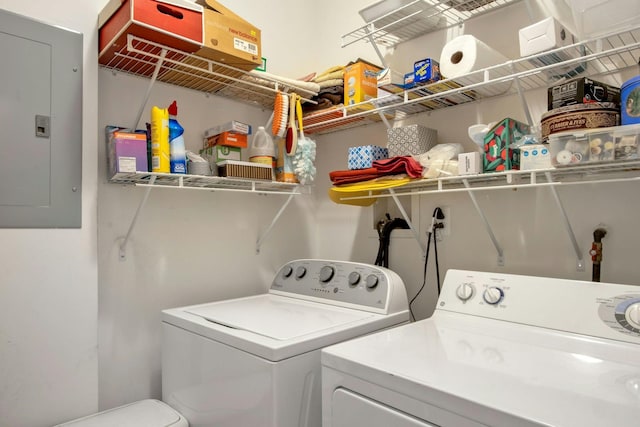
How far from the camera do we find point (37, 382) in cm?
130

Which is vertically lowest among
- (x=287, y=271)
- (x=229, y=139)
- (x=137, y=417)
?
(x=137, y=417)

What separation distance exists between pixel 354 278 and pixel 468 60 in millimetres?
876

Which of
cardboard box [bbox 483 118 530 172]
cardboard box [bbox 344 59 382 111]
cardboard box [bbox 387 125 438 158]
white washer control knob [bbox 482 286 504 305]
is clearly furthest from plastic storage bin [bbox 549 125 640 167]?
cardboard box [bbox 344 59 382 111]

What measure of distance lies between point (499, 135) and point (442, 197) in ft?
1.63

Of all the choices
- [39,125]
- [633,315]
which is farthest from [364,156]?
[39,125]

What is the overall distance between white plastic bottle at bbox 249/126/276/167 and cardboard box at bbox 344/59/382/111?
392mm

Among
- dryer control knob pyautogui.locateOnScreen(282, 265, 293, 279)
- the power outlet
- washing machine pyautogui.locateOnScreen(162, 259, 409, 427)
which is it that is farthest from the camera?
dryer control knob pyautogui.locateOnScreen(282, 265, 293, 279)

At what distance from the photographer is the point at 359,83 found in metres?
1.80

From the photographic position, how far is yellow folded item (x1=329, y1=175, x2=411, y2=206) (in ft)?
5.03

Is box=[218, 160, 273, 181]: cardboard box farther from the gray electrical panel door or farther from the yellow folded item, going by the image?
the gray electrical panel door

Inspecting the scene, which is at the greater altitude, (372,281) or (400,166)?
(400,166)

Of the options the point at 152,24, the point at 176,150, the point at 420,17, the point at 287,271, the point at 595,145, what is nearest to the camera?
the point at 595,145

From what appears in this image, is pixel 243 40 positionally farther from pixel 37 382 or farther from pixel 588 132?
pixel 37 382

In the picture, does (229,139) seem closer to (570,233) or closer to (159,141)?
(159,141)
